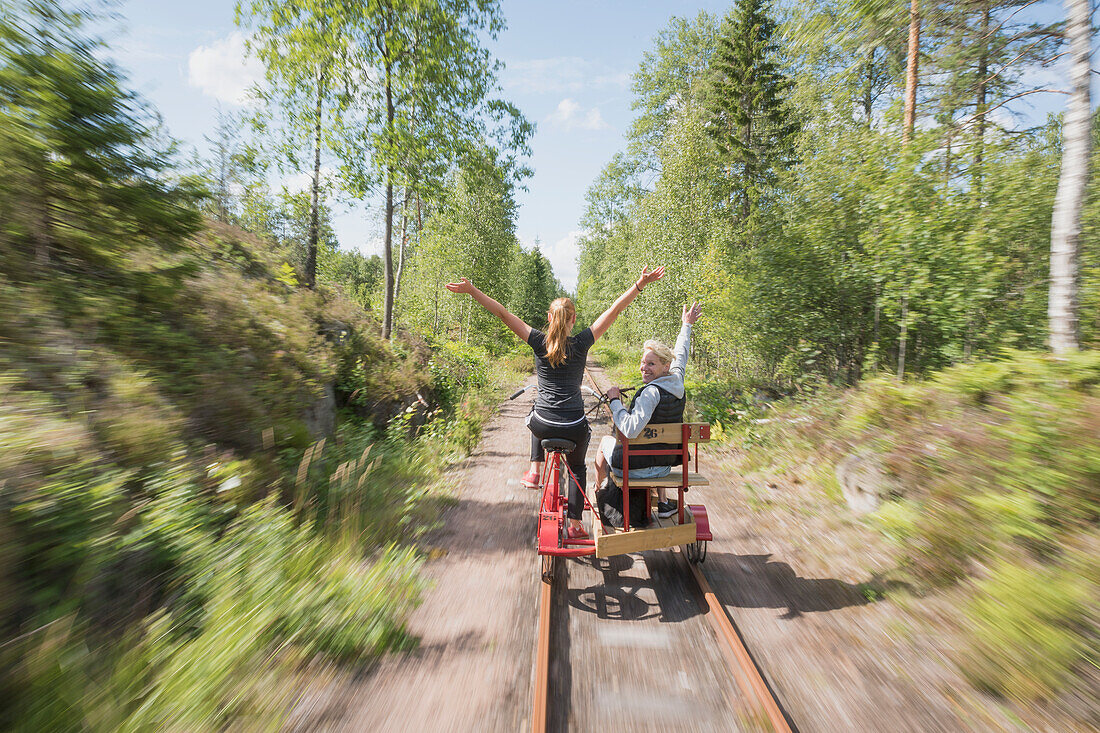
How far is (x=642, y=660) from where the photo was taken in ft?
10.3

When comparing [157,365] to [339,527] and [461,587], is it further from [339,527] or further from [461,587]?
[461,587]

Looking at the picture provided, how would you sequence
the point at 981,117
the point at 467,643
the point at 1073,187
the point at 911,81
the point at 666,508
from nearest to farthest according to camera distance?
the point at 467,643 → the point at 666,508 → the point at 1073,187 → the point at 981,117 → the point at 911,81

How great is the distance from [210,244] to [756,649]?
10.5 metres

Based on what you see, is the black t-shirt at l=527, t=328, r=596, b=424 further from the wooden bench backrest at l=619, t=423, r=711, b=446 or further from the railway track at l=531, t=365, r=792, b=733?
the railway track at l=531, t=365, r=792, b=733

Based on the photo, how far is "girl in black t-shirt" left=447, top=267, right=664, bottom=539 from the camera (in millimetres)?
3877

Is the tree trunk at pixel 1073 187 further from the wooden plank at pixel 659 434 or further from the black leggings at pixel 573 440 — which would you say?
the black leggings at pixel 573 440

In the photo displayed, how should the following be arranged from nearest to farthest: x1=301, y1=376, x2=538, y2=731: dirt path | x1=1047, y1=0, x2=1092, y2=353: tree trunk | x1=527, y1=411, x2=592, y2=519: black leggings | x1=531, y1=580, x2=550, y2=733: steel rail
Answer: x1=531, y1=580, x2=550, y2=733: steel rail, x1=301, y1=376, x2=538, y2=731: dirt path, x1=527, y1=411, x2=592, y2=519: black leggings, x1=1047, y1=0, x2=1092, y2=353: tree trunk

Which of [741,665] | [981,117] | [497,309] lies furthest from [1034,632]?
[981,117]

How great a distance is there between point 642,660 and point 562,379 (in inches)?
89.1

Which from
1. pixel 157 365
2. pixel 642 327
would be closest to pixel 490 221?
pixel 642 327

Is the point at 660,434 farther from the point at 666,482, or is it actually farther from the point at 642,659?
the point at 642,659

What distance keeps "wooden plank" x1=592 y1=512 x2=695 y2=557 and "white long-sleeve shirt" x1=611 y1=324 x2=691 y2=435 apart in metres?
0.55

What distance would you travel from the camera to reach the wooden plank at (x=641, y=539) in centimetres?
370

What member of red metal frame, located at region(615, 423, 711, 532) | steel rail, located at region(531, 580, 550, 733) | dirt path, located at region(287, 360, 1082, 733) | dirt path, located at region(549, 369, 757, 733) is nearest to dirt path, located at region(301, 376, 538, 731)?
dirt path, located at region(287, 360, 1082, 733)
